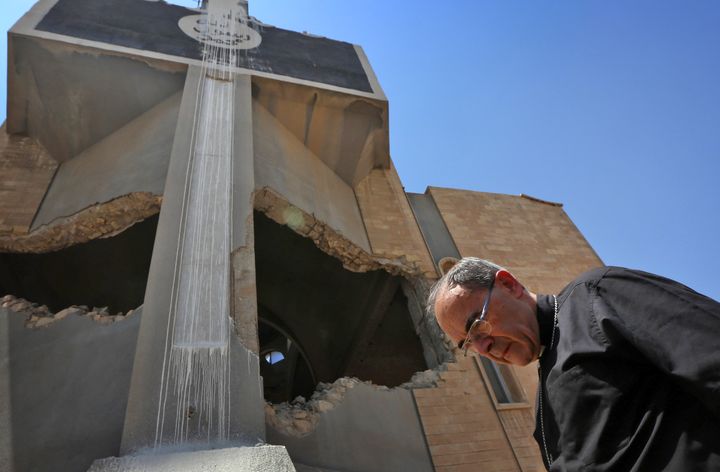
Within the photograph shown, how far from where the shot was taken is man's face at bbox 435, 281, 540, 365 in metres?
1.97

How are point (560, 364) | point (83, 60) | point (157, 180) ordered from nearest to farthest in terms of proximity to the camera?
point (560, 364), point (157, 180), point (83, 60)

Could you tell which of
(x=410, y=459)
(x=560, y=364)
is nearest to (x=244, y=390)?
(x=410, y=459)

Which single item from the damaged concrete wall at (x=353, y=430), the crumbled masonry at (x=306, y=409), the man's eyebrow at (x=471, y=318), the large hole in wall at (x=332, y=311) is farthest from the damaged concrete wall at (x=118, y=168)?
the man's eyebrow at (x=471, y=318)

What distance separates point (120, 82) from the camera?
836 cm

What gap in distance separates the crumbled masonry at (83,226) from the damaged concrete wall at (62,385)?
182cm

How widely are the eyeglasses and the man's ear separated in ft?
0.11

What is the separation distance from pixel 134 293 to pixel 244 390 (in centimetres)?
747

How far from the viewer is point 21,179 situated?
7.91 meters

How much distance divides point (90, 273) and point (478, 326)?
9790 millimetres

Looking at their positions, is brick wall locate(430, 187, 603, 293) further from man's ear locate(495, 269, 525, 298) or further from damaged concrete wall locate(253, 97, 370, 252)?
man's ear locate(495, 269, 525, 298)

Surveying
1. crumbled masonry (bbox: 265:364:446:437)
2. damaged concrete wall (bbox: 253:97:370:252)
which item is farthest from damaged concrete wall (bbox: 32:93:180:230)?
crumbled masonry (bbox: 265:364:446:437)

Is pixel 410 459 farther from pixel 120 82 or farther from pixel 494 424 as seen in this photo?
pixel 120 82

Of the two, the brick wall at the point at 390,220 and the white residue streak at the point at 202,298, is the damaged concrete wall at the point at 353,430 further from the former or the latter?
the brick wall at the point at 390,220

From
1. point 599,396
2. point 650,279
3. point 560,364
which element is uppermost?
point 650,279
